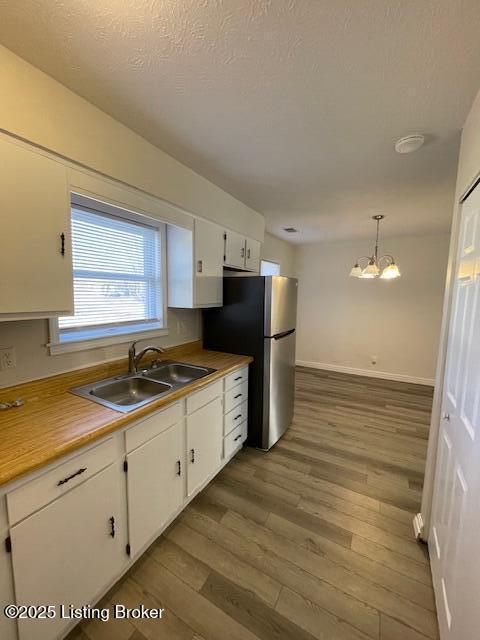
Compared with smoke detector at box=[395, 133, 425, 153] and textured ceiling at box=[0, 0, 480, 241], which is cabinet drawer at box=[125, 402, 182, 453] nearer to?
textured ceiling at box=[0, 0, 480, 241]

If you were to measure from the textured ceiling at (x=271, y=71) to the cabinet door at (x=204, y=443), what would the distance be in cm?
183

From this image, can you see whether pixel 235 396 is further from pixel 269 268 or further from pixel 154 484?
pixel 269 268

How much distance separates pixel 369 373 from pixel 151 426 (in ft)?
14.7

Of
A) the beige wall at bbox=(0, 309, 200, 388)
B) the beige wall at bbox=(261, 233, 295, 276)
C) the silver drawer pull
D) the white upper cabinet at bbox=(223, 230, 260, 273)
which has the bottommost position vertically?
the silver drawer pull

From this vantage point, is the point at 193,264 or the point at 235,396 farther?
the point at 235,396

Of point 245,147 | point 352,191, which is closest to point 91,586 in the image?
point 245,147

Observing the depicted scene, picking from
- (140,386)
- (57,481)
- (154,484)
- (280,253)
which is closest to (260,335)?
(140,386)

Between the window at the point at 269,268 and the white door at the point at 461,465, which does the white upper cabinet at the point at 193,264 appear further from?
the window at the point at 269,268

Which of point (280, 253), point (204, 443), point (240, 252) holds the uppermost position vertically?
point (280, 253)

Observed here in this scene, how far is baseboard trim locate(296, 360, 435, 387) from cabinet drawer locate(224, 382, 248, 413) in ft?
10.5

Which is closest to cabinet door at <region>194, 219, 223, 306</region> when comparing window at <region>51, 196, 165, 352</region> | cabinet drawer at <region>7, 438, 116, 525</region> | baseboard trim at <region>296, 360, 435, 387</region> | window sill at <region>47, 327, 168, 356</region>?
window at <region>51, 196, 165, 352</region>

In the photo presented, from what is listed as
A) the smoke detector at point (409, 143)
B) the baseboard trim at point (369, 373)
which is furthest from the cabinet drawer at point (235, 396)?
the baseboard trim at point (369, 373)

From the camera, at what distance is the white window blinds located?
1.77 m

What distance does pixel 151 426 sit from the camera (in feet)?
4.85
